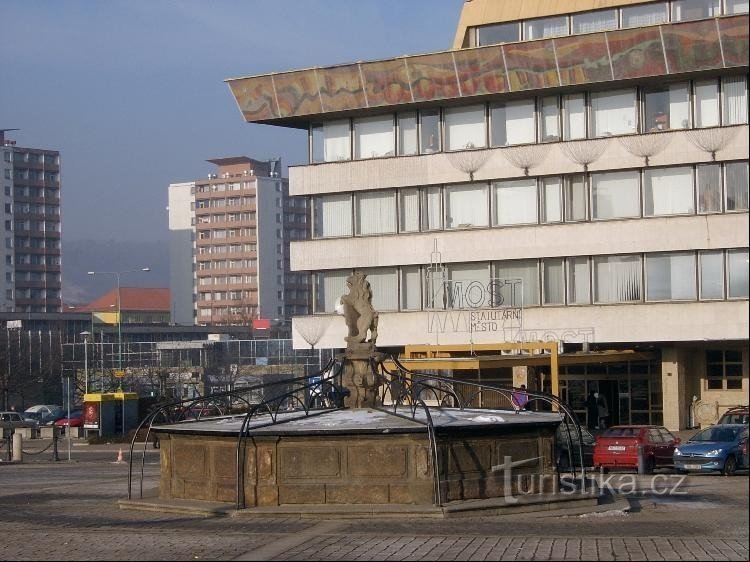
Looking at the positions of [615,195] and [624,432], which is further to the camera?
[615,195]

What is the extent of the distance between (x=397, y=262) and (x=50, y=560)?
134 feet

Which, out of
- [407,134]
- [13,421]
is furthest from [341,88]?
[13,421]

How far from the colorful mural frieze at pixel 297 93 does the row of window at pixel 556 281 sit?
7328 mm

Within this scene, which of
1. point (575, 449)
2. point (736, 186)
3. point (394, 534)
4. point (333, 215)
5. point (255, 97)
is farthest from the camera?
point (333, 215)

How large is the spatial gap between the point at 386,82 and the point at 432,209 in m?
5.68

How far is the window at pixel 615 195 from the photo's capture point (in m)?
53.7

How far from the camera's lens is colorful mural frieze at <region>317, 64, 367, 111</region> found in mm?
57375

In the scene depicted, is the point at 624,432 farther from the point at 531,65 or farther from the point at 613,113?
the point at 531,65

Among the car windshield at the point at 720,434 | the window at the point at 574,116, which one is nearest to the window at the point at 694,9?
the window at the point at 574,116

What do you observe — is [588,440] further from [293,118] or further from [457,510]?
[293,118]

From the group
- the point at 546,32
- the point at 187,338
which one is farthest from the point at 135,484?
the point at 187,338

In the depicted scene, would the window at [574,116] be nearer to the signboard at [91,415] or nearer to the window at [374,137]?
the window at [374,137]

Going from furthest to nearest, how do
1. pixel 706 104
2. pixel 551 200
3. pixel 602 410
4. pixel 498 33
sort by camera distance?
1. pixel 498 33
2. pixel 551 200
3. pixel 602 410
4. pixel 706 104

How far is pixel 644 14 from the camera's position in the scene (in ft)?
188
